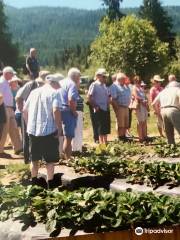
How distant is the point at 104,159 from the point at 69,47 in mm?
1184

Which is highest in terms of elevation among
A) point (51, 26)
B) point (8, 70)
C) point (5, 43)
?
point (51, 26)

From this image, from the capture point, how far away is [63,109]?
23.8 ft

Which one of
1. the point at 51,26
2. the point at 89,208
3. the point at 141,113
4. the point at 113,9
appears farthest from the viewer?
the point at 141,113

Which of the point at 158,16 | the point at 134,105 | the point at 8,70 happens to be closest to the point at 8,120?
the point at 8,70

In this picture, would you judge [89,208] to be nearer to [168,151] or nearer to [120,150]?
[168,151]

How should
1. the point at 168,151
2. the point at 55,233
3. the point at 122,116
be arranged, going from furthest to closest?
the point at 122,116, the point at 168,151, the point at 55,233

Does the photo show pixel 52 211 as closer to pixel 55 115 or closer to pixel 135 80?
pixel 55 115

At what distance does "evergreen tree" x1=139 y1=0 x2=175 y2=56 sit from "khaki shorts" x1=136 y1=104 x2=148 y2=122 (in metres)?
3.00

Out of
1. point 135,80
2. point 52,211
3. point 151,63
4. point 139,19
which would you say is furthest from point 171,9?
point 52,211

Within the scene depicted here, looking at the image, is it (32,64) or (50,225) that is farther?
(32,64)

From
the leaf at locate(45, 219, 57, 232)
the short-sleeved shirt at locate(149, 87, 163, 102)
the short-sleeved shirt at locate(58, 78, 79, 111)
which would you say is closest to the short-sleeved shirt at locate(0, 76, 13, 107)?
the short-sleeved shirt at locate(58, 78, 79, 111)

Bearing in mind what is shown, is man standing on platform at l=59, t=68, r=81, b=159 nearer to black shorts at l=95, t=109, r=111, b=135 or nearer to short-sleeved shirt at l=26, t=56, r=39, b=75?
short-sleeved shirt at l=26, t=56, r=39, b=75

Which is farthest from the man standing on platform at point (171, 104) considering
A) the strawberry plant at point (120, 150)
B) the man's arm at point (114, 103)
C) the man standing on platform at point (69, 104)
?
the man's arm at point (114, 103)

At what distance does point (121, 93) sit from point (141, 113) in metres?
0.76
